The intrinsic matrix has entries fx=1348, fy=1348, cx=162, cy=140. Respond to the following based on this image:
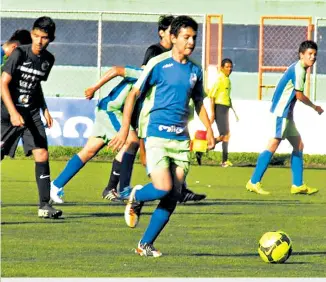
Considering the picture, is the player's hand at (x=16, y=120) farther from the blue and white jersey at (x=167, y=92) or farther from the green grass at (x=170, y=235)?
the blue and white jersey at (x=167, y=92)

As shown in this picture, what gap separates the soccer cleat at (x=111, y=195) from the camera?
52.1 feet

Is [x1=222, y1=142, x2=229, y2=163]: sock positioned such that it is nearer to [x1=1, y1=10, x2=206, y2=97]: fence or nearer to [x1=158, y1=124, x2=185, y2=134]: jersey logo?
[x1=1, y1=10, x2=206, y2=97]: fence

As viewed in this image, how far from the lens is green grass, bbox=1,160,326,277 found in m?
9.95

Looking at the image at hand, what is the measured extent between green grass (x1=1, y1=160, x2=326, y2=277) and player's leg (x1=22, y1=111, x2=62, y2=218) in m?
0.14

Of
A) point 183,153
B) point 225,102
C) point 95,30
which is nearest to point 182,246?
point 183,153

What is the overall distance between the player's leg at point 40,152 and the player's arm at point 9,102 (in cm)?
51

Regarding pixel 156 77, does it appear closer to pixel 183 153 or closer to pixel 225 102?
pixel 183 153

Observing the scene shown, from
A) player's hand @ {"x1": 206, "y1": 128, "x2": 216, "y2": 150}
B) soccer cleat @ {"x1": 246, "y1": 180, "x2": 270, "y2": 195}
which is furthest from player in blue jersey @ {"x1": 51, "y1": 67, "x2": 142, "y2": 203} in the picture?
player's hand @ {"x1": 206, "y1": 128, "x2": 216, "y2": 150}

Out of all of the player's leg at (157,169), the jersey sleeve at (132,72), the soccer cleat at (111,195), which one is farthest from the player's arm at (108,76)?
the player's leg at (157,169)

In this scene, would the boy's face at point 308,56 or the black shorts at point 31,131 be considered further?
the boy's face at point 308,56

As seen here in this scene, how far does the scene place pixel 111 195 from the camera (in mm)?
15977

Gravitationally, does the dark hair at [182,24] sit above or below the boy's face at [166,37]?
above

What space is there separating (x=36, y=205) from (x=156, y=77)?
14.4 ft
